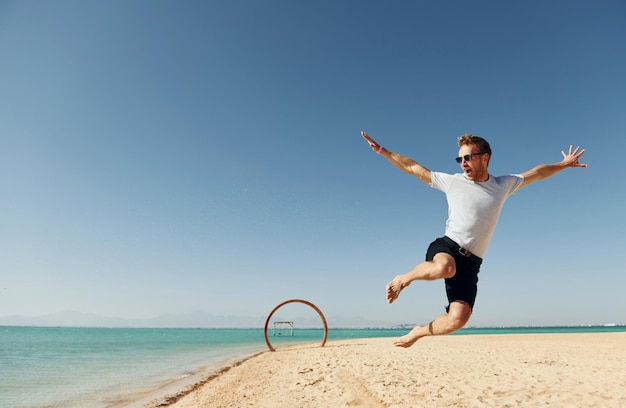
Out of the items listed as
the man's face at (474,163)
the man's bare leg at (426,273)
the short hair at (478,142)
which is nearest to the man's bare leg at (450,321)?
the man's bare leg at (426,273)

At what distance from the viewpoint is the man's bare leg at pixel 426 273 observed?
11.9 ft

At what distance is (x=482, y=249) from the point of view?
396 cm

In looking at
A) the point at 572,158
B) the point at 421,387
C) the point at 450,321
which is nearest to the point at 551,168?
the point at 572,158

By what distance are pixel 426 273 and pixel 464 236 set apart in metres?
0.57

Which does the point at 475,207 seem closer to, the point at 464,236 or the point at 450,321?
the point at 464,236

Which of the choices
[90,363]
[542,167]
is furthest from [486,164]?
[90,363]

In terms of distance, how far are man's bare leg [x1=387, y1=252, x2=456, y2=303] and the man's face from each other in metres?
0.93

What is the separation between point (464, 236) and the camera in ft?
12.6

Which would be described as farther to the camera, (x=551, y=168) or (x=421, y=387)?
(x=421, y=387)

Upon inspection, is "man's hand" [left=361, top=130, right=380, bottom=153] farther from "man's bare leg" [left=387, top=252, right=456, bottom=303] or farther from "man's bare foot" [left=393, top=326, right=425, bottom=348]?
"man's bare foot" [left=393, top=326, right=425, bottom=348]

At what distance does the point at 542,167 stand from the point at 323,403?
6483mm

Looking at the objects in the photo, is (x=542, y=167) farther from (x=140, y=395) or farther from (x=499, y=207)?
(x=140, y=395)

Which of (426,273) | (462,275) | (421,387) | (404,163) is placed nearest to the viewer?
(426,273)

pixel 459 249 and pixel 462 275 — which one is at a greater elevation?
pixel 459 249
